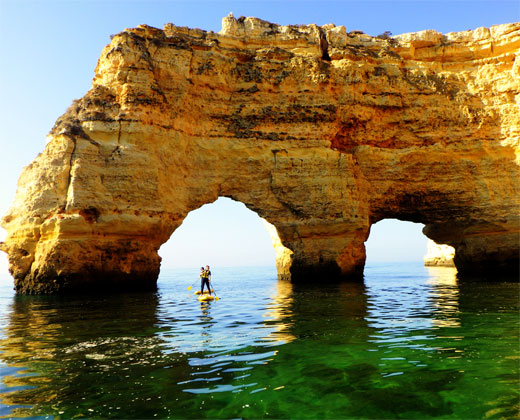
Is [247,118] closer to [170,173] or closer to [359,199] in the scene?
[170,173]

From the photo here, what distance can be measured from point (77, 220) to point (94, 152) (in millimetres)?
3799

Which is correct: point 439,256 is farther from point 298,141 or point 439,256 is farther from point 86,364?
point 86,364

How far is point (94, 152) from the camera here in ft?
69.6

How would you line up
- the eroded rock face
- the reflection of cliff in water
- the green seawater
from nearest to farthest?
the green seawater → the reflection of cliff in water → the eroded rock face

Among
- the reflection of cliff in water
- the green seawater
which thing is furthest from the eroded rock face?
the green seawater

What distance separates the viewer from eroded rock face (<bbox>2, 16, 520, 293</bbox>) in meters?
21.4

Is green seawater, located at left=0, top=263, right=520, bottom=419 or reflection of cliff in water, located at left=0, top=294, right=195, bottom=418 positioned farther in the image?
reflection of cliff in water, located at left=0, top=294, right=195, bottom=418

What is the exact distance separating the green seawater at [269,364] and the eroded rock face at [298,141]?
406 inches

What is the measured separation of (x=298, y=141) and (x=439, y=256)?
3720 centimetres

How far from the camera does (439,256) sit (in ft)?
177

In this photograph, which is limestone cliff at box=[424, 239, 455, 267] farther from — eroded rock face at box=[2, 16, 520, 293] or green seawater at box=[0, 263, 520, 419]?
green seawater at box=[0, 263, 520, 419]

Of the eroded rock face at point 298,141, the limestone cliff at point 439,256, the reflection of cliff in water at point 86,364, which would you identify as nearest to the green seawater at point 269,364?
the reflection of cliff in water at point 86,364

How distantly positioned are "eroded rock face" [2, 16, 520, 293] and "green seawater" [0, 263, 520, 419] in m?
10.3

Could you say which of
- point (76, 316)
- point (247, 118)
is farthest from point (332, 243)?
point (76, 316)
